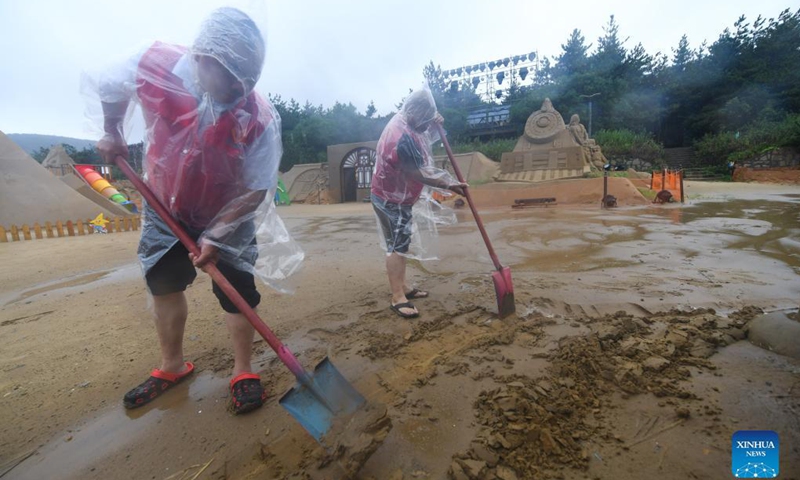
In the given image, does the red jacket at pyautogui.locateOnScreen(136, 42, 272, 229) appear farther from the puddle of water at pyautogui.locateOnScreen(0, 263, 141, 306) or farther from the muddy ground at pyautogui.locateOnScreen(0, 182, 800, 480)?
the puddle of water at pyautogui.locateOnScreen(0, 263, 141, 306)

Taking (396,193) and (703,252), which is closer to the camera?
(396,193)

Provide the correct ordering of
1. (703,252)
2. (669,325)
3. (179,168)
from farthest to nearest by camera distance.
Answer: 1. (703,252)
2. (669,325)
3. (179,168)

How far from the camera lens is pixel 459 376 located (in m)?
1.65

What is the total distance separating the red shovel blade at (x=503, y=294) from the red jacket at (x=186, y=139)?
155cm

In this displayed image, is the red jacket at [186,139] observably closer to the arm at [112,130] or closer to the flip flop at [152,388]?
the arm at [112,130]

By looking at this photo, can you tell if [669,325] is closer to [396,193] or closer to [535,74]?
[396,193]

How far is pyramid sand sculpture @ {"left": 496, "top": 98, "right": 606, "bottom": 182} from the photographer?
11.9 m

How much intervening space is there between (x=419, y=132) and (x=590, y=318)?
1659mm

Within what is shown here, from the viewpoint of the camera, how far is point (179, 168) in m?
1.53

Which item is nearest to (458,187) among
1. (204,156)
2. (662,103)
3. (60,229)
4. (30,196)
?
(204,156)

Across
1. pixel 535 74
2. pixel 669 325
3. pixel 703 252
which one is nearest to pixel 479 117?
pixel 535 74

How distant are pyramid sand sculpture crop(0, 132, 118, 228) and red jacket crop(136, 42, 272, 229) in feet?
33.6

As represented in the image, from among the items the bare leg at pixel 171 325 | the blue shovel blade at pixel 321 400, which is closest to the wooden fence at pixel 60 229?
the bare leg at pixel 171 325

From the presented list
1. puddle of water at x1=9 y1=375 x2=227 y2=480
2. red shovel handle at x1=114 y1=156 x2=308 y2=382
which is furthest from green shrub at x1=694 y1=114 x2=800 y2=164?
puddle of water at x1=9 y1=375 x2=227 y2=480
